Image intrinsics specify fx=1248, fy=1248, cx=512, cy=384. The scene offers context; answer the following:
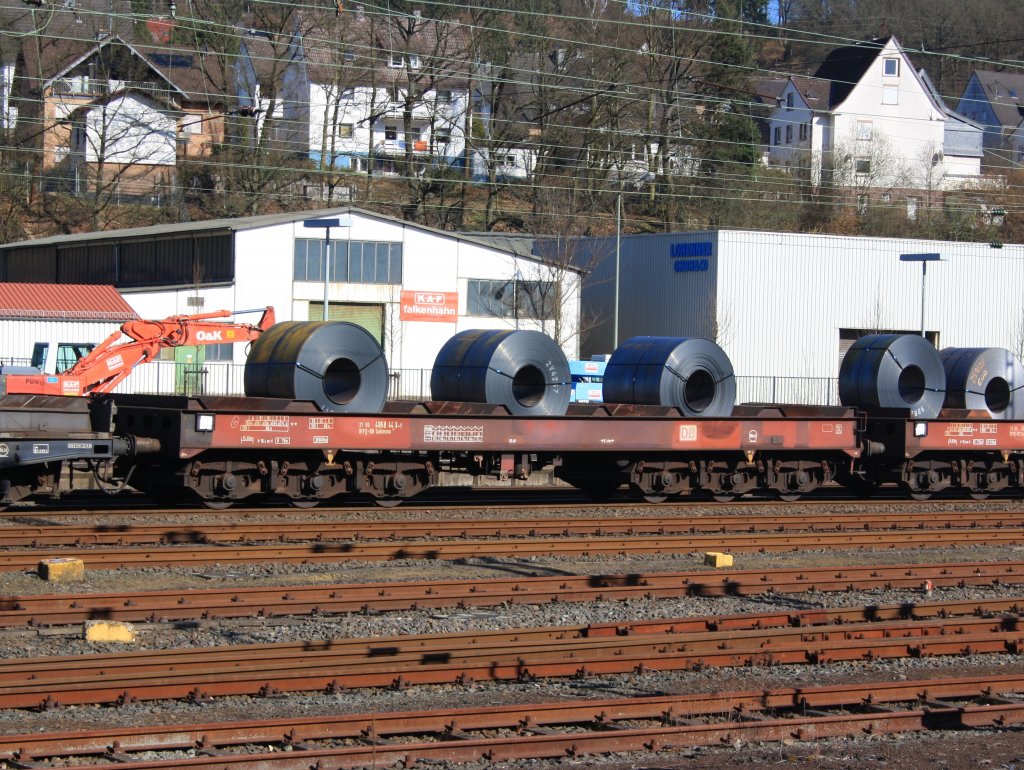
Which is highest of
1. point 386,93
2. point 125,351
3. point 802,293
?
point 386,93

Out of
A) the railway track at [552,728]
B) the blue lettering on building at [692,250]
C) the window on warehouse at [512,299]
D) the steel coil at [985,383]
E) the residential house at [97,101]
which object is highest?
the residential house at [97,101]

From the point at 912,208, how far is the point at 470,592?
65.9 m

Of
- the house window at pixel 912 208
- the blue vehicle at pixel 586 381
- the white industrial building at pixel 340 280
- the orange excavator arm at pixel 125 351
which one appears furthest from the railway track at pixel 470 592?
the house window at pixel 912 208

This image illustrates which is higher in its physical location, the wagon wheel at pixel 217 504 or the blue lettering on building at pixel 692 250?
the blue lettering on building at pixel 692 250

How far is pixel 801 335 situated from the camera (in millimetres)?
46438

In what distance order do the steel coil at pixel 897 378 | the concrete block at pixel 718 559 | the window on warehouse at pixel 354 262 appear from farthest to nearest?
the window on warehouse at pixel 354 262 < the steel coil at pixel 897 378 < the concrete block at pixel 718 559

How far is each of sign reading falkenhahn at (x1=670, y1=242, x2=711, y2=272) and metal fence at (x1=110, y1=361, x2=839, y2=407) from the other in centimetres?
507

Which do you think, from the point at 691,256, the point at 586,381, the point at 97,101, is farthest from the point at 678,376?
the point at 97,101

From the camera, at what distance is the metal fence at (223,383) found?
37.8m

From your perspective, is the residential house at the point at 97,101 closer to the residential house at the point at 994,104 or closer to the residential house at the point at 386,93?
the residential house at the point at 386,93

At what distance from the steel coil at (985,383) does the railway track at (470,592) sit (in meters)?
9.43

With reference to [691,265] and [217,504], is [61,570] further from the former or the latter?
[691,265]

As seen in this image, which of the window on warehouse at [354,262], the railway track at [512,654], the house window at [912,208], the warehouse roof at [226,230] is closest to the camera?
the railway track at [512,654]

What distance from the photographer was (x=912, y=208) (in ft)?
237
